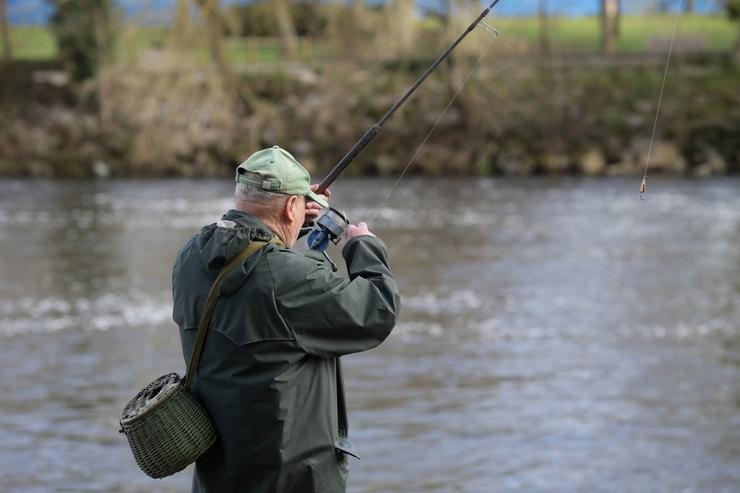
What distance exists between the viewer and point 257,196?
3947mm

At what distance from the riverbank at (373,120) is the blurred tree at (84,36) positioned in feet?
2.72

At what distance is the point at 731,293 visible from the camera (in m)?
14.9

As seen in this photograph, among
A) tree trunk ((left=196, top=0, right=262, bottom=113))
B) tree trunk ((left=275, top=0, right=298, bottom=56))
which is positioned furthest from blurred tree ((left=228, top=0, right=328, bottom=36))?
tree trunk ((left=196, top=0, right=262, bottom=113))

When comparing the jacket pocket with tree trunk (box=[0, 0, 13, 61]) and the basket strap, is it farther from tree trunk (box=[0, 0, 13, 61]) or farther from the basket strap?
tree trunk (box=[0, 0, 13, 61])

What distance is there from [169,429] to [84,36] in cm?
3768

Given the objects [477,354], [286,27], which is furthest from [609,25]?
[477,354]

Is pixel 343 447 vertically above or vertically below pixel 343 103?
above

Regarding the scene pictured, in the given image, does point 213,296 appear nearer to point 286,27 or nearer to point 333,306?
point 333,306

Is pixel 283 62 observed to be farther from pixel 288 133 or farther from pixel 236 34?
pixel 288 133

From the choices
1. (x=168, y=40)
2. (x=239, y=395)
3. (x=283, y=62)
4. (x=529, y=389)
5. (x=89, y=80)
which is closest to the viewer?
(x=239, y=395)

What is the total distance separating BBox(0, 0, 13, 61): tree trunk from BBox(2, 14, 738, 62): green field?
69cm

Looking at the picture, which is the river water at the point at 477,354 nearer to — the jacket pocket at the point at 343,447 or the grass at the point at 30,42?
the jacket pocket at the point at 343,447

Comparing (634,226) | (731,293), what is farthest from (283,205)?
(634,226)

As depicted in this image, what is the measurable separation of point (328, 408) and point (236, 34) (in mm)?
37907
